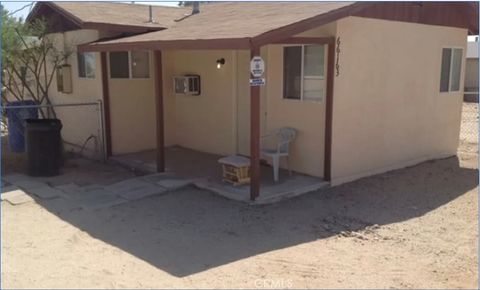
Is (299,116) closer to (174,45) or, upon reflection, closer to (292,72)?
(292,72)

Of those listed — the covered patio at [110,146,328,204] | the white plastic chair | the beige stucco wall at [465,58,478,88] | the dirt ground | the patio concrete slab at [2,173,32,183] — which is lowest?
the dirt ground

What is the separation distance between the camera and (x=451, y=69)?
9.89 meters

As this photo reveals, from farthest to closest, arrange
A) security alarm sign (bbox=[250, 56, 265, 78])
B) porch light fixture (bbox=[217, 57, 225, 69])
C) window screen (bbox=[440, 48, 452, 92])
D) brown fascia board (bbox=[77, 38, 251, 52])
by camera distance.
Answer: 1. window screen (bbox=[440, 48, 452, 92])
2. porch light fixture (bbox=[217, 57, 225, 69])
3. security alarm sign (bbox=[250, 56, 265, 78])
4. brown fascia board (bbox=[77, 38, 251, 52])

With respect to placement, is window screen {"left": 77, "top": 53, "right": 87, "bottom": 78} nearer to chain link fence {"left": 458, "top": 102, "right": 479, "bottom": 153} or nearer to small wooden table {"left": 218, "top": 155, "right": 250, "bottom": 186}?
small wooden table {"left": 218, "top": 155, "right": 250, "bottom": 186}

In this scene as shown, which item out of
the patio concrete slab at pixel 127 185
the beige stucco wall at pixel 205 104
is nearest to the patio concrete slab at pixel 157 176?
the patio concrete slab at pixel 127 185

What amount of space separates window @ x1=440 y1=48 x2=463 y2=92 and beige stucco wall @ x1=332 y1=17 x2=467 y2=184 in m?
0.14

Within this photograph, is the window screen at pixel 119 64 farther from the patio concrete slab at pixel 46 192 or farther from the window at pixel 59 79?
the patio concrete slab at pixel 46 192

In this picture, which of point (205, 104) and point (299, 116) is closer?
point (299, 116)

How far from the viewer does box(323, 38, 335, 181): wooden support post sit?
7355 millimetres

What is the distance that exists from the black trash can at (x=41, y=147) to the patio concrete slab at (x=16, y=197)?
1034 mm

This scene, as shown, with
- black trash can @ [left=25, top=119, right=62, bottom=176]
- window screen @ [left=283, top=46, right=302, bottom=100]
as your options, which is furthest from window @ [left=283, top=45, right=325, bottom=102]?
black trash can @ [left=25, top=119, right=62, bottom=176]

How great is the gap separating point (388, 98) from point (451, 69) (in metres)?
2.31

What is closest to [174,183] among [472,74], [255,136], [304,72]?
[255,136]

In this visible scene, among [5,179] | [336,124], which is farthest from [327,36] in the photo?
[5,179]
